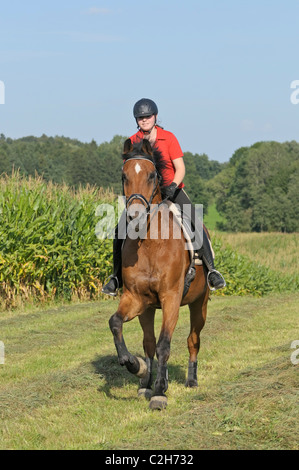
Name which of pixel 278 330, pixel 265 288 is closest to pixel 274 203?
pixel 265 288

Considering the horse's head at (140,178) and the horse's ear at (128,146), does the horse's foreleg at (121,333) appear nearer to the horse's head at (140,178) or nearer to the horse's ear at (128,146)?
the horse's head at (140,178)

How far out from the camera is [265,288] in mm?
28734

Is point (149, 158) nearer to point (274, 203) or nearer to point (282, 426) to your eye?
point (282, 426)

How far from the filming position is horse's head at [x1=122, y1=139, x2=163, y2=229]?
20.5ft

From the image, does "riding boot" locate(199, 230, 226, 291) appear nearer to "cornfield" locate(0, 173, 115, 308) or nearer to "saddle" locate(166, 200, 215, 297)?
"saddle" locate(166, 200, 215, 297)

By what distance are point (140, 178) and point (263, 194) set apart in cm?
10592

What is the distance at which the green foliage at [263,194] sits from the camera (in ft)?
347

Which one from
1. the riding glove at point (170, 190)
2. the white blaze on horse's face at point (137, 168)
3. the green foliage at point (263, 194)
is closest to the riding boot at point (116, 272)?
the riding glove at point (170, 190)

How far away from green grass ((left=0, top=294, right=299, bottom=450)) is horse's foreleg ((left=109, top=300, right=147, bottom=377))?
477 millimetres

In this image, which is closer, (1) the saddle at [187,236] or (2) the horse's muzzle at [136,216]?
(2) the horse's muzzle at [136,216]

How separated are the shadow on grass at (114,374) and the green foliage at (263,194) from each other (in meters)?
97.5

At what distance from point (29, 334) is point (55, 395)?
17.7 ft

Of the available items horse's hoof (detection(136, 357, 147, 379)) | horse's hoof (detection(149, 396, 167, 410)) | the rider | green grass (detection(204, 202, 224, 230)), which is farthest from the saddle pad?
green grass (detection(204, 202, 224, 230))

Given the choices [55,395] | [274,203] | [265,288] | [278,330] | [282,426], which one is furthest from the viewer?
[274,203]
